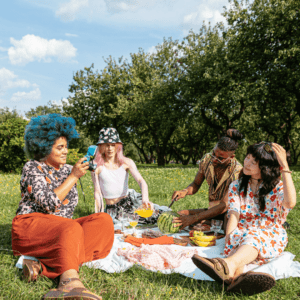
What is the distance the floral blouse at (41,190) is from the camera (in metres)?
3.10

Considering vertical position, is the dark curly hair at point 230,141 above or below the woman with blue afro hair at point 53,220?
above

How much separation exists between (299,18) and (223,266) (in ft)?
55.2

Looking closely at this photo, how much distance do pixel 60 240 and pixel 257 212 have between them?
2445mm

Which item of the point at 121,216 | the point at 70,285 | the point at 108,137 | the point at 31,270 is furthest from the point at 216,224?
the point at 31,270

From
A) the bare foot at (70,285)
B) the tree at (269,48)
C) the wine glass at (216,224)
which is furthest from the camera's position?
the tree at (269,48)

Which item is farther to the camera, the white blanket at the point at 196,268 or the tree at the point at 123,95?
the tree at the point at 123,95

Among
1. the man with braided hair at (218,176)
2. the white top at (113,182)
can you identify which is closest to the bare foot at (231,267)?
the man with braided hair at (218,176)

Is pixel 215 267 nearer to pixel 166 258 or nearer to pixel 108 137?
pixel 166 258

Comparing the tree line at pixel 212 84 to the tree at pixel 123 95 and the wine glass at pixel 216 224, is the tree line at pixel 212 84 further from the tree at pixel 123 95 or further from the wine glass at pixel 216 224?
the wine glass at pixel 216 224

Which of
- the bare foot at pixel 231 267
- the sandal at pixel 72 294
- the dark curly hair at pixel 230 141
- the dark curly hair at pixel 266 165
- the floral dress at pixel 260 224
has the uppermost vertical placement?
the dark curly hair at pixel 230 141

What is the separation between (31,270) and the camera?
9.53 feet

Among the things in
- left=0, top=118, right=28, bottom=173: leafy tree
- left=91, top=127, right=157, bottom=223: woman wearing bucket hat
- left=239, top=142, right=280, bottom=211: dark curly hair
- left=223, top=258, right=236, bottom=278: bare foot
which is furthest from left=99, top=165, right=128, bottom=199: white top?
left=0, top=118, right=28, bottom=173: leafy tree

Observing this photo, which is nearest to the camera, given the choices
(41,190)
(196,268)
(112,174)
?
(41,190)

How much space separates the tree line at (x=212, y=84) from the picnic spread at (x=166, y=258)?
1404 cm
